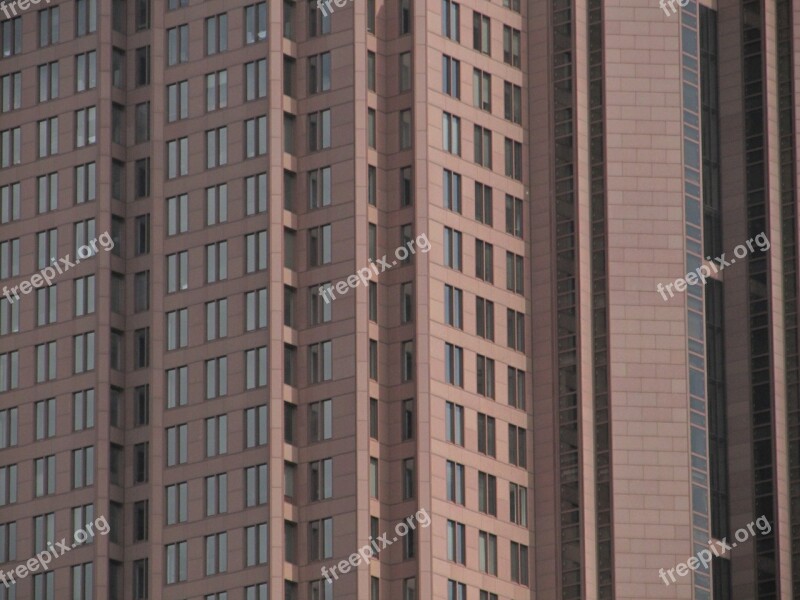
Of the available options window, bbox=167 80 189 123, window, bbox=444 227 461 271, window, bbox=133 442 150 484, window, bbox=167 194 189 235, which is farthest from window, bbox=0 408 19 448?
window, bbox=444 227 461 271

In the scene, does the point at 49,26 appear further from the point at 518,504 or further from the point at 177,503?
the point at 518,504

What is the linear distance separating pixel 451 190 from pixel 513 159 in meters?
7.81

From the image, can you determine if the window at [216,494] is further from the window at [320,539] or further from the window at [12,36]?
the window at [12,36]

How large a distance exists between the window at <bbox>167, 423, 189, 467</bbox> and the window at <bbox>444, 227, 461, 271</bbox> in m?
19.9

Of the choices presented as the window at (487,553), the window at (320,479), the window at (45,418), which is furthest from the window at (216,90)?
the window at (487,553)

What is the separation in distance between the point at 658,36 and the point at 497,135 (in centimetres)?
1267

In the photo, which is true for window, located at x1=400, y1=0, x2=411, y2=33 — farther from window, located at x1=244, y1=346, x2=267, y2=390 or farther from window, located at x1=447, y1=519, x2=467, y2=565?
window, located at x1=447, y1=519, x2=467, y2=565

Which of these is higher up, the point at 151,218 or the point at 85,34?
the point at 85,34

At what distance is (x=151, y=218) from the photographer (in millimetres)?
167000

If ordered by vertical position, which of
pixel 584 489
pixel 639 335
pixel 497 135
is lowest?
pixel 584 489

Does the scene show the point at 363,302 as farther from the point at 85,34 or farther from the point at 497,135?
the point at 85,34

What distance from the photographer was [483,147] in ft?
545

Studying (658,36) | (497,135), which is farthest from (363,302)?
(658,36)

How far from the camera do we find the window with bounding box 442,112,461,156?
163000 mm
